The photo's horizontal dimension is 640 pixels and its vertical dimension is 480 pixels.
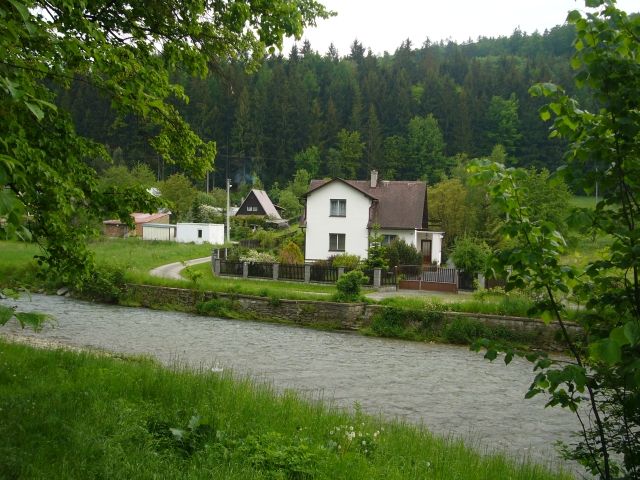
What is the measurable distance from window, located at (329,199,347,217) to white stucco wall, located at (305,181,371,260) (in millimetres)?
233

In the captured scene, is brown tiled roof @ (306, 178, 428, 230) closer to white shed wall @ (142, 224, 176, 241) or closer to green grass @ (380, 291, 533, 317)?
green grass @ (380, 291, 533, 317)

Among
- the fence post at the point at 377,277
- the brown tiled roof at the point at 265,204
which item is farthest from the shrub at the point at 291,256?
the brown tiled roof at the point at 265,204

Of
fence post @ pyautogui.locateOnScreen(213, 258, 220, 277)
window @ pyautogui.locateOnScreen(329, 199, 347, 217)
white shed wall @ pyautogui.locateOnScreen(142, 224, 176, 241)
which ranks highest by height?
window @ pyautogui.locateOnScreen(329, 199, 347, 217)

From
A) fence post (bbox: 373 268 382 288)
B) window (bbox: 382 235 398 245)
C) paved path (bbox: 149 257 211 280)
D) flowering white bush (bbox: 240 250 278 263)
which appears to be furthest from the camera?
window (bbox: 382 235 398 245)

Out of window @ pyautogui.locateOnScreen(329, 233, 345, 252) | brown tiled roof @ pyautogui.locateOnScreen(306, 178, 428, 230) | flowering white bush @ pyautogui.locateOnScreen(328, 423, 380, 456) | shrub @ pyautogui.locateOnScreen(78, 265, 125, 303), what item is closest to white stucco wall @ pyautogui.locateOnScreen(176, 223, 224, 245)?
brown tiled roof @ pyautogui.locateOnScreen(306, 178, 428, 230)

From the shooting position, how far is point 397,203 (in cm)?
4322

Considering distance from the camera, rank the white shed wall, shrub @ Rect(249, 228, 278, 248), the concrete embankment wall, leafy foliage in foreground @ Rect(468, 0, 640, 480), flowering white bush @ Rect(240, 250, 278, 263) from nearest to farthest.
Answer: leafy foliage in foreground @ Rect(468, 0, 640, 480), the concrete embankment wall, flowering white bush @ Rect(240, 250, 278, 263), shrub @ Rect(249, 228, 278, 248), the white shed wall

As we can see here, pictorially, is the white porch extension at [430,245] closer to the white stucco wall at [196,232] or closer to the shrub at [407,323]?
the shrub at [407,323]

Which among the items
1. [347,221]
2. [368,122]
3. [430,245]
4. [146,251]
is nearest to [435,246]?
[430,245]

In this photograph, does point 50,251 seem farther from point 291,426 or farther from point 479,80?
point 479,80

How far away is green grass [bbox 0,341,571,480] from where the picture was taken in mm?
5023

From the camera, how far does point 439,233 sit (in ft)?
144

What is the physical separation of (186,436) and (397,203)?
38.2 metres

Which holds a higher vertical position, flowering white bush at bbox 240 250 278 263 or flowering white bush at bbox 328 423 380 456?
flowering white bush at bbox 240 250 278 263
